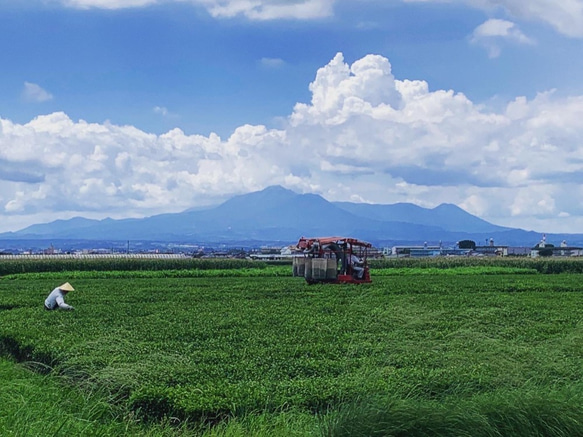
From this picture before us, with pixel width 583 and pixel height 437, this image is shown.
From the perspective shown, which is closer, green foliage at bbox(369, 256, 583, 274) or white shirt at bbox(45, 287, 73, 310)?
white shirt at bbox(45, 287, 73, 310)

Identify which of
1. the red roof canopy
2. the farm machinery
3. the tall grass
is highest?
the red roof canopy

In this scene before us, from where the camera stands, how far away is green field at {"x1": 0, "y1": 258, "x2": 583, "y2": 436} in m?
6.32

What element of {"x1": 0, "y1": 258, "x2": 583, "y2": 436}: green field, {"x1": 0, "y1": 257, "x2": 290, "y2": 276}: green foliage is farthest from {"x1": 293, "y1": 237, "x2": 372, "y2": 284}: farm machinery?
{"x1": 0, "y1": 257, "x2": 290, "y2": 276}: green foliage

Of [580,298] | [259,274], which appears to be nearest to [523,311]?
[580,298]

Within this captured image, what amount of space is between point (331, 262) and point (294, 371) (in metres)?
17.3

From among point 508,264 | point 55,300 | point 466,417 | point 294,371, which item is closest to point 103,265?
point 508,264

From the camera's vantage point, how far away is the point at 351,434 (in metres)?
5.94

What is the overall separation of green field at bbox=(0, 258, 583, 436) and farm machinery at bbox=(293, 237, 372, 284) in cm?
1064

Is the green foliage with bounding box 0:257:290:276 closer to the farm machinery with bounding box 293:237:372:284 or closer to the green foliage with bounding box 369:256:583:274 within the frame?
the green foliage with bounding box 369:256:583:274

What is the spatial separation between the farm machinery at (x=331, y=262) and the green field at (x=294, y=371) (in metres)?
10.6

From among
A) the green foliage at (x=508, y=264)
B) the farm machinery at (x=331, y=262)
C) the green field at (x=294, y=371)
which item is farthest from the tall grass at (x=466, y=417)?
the green foliage at (x=508, y=264)

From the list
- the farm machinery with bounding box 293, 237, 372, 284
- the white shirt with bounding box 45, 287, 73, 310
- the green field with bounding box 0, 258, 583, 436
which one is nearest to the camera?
the green field with bounding box 0, 258, 583, 436

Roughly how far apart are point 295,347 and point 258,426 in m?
3.40

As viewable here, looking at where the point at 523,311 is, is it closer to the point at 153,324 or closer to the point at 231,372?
the point at 153,324
